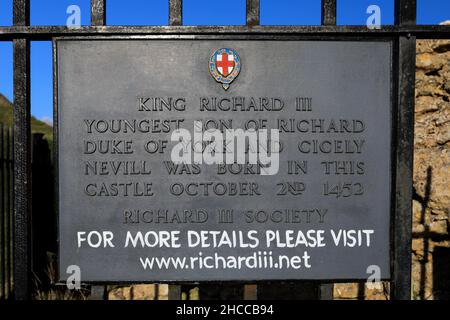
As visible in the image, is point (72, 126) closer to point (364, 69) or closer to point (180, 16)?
point (180, 16)

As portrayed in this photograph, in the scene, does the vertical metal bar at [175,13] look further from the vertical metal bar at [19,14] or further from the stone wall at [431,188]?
the stone wall at [431,188]

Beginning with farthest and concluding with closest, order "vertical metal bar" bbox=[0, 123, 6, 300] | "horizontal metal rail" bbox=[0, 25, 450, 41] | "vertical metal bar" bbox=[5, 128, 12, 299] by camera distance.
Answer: "vertical metal bar" bbox=[5, 128, 12, 299], "vertical metal bar" bbox=[0, 123, 6, 300], "horizontal metal rail" bbox=[0, 25, 450, 41]

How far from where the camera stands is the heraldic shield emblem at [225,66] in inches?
113

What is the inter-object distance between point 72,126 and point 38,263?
10.1 ft

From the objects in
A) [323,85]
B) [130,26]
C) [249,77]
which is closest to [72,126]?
[130,26]

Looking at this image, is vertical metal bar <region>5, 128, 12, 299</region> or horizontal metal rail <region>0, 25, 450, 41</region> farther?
vertical metal bar <region>5, 128, 12, 299</region>

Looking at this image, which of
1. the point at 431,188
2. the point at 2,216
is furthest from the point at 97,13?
the point at 431,188

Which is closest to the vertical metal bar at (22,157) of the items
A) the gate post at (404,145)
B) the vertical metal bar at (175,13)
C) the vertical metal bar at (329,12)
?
the vertical metal bar at (175,13)

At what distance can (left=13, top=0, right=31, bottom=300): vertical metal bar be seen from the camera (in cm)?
289

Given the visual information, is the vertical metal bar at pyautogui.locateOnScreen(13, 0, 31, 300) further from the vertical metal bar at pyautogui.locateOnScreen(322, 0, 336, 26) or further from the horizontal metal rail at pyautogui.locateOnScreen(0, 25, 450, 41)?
the vertical metal bar at pyautogui.locateOnScreen(322, 0, 336, 26)

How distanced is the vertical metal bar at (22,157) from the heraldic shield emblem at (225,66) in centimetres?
134

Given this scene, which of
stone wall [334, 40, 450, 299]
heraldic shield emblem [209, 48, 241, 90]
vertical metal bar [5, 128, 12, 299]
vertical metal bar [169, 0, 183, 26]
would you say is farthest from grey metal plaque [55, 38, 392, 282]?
vertical metal bar [5, 128, 12, 299]

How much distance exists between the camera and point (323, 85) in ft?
9.50

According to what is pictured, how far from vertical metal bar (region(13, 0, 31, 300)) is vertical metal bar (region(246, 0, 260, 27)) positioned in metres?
1.58
